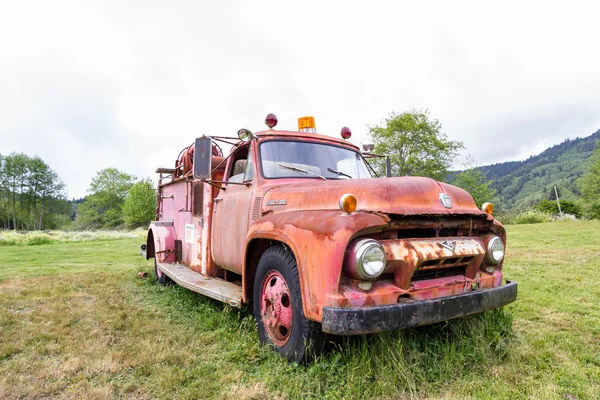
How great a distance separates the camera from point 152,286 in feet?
21.5

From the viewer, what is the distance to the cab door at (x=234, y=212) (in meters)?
3.86

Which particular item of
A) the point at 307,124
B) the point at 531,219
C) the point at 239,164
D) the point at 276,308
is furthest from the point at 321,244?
the point at 531,219

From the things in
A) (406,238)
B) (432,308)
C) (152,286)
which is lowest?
(152,286)

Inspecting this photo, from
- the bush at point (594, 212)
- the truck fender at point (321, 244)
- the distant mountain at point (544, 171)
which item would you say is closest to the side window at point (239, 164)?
the truck fender at point (321, 244)

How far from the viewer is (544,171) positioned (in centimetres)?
13150

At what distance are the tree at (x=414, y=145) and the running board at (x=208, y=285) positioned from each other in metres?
24.8

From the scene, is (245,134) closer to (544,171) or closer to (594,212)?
(594,212)

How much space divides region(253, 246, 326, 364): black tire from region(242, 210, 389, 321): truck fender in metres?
0.12

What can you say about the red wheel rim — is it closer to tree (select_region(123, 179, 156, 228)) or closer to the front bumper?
the front bumper

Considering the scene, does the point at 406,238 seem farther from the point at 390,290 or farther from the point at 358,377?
the point at 358,377

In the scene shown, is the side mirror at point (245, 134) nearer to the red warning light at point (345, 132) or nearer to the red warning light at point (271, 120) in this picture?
the red warning light at point (271, 120)

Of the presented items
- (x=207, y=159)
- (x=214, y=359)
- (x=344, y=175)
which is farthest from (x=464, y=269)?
(x=207, y=159)

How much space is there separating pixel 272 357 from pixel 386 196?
5.05ft

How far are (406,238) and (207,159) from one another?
6.69 feet
